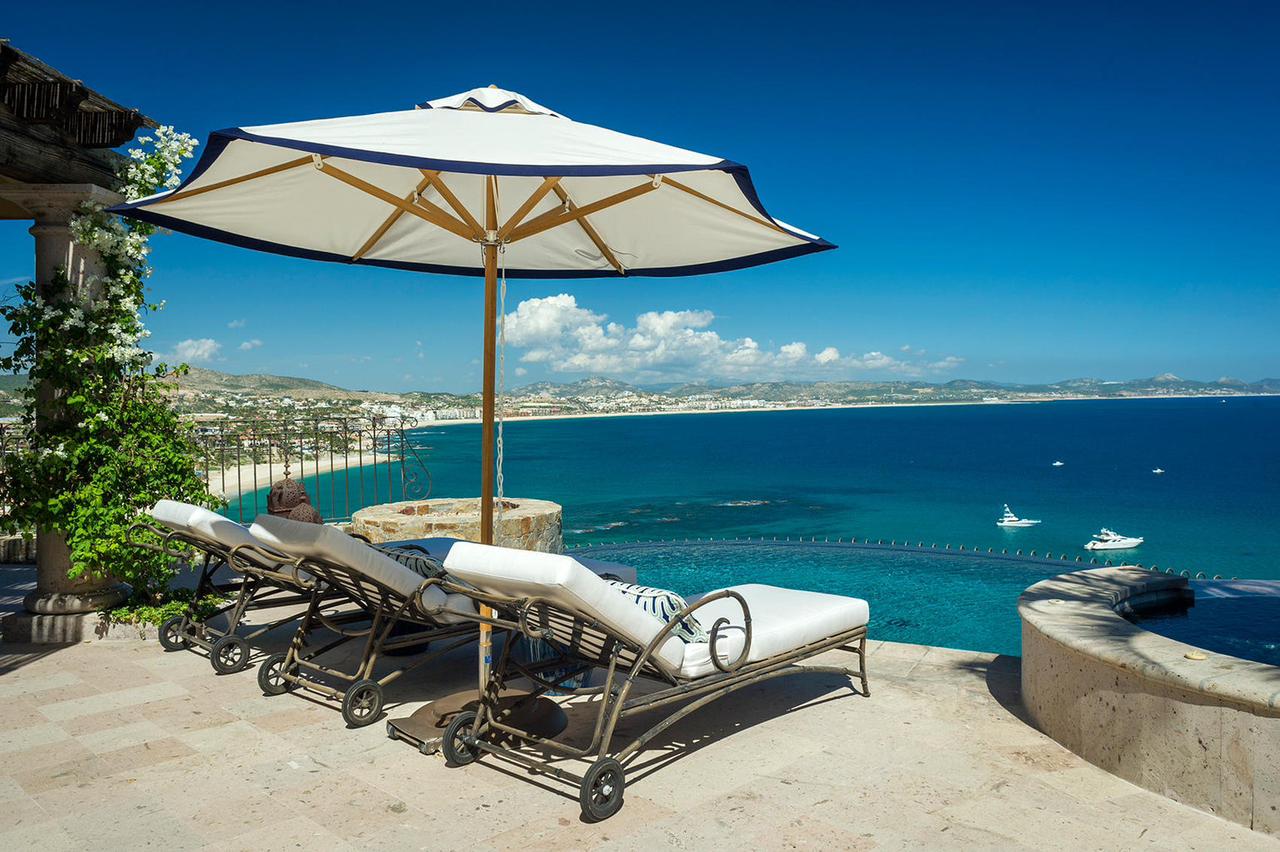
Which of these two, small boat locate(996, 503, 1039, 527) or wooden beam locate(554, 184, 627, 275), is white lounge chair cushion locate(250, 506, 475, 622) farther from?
small boat locate(996, 503, 1039, 527)

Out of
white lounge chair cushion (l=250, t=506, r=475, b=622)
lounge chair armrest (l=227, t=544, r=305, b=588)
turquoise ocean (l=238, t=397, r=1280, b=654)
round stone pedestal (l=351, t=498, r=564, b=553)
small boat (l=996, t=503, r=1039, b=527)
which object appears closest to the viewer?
white lounge chair cushion (l=250, t=506, r=475, b=622)

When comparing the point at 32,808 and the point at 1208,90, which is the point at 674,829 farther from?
the point at 1208,90

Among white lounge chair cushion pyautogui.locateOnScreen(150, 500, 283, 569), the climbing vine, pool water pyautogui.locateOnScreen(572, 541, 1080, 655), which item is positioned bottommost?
pool water pyautogui.locateOnScreen(572, 541, 1080, 655)

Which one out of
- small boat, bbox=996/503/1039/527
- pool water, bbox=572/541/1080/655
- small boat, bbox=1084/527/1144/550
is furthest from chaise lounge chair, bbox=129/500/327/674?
small boat, bbox=996/503/1039/527

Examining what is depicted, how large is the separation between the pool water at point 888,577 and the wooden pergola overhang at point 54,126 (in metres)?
7.22

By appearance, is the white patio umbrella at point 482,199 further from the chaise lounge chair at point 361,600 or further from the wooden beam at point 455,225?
the chaise lounge chair at point 361,600

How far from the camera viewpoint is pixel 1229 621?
13.9 feet

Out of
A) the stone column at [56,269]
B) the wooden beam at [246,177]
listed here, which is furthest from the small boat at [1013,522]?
the wooden beam at [246,177]

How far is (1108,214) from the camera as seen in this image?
69.3m

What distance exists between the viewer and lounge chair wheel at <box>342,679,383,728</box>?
3.53m

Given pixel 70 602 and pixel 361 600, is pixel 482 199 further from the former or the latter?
pixel 70 602

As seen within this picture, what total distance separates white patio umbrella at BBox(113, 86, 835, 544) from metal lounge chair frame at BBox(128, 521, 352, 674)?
117 cm

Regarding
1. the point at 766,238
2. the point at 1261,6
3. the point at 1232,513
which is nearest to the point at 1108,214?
the point at 1261,6

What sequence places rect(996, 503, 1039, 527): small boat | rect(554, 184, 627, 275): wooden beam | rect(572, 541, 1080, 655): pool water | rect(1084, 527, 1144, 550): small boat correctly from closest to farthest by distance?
rect(554, 184, 627, 275): wooden beam < rect(572, 541, 1080, 655): pool water < rect(1084, 527, 1144, 550): small boat < rect(996, 503, 1039, 527): small boat
